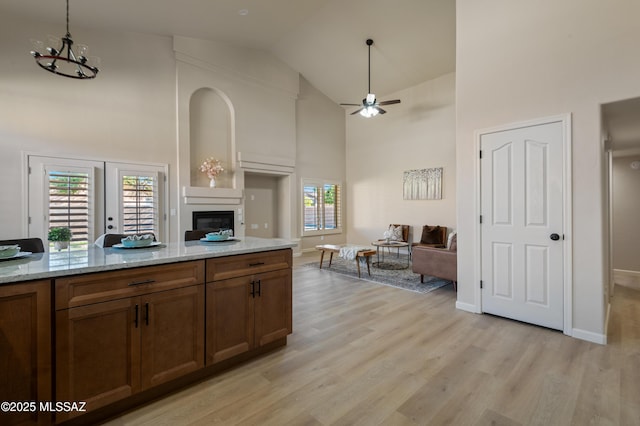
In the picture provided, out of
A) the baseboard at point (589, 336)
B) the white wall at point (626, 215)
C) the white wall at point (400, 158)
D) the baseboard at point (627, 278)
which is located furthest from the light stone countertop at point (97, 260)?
→ the white wall at point (626, 215)

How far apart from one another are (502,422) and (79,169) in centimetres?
633

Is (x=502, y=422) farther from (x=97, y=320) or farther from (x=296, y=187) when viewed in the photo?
(x=296, y=187)

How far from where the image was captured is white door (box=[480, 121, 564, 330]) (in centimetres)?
311

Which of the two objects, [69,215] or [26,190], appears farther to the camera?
[69,215]

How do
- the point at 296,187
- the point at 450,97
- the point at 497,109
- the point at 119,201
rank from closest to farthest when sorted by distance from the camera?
the point at 497,109
the point at 119,201
the point at 450,97
the point at 296,187

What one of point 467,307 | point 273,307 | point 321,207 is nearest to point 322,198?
point 321,207

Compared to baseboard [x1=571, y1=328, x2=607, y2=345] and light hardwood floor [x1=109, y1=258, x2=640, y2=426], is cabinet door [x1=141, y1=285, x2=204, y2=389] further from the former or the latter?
baseboard [x1=571, y1=328, x2=607, y2=345]

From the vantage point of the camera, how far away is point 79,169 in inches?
195

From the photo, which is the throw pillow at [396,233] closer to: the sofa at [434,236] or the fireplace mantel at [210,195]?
the sofa at [434,236]

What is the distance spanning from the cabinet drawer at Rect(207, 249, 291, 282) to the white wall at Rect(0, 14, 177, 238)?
4.30 metres

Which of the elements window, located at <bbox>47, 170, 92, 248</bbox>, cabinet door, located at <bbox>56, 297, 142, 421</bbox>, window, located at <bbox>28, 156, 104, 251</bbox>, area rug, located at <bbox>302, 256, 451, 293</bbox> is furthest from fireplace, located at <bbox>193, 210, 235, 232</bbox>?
cabinet door, located at <bbox>56, 297, 142, 421</bbox>

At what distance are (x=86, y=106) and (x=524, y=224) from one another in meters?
6.76

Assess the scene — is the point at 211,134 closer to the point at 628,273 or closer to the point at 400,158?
the point at 400,158

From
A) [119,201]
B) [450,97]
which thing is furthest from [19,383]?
[450,97]
